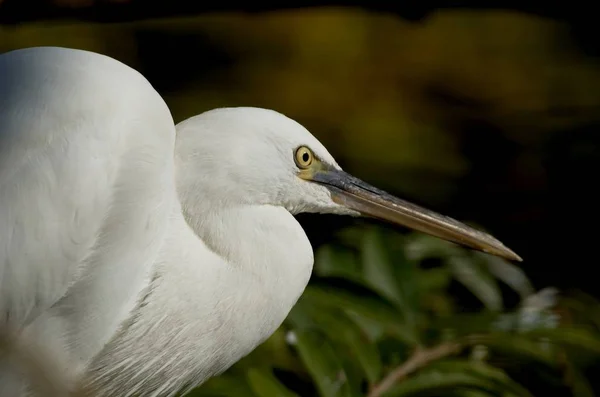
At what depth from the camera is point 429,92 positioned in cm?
368

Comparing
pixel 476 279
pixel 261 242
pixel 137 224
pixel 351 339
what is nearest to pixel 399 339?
pixel 351 339

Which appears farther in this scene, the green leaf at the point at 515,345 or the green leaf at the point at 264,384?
the green leaf at the point at 515,345

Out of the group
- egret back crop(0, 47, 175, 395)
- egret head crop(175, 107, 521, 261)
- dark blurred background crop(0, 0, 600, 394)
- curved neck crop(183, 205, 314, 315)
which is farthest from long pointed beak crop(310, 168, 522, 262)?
dark blurred background crop(0, 0, 600, 394)

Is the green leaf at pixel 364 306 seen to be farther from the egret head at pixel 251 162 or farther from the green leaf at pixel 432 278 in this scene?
the egret head at pixel 251 162

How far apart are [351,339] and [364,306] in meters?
0.19

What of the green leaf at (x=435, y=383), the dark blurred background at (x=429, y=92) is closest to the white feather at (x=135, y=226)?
the green leaf at (x=435, y=383)

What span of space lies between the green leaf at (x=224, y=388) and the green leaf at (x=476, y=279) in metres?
0.75

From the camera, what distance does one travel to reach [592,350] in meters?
2.00

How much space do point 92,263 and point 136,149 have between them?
183 mm

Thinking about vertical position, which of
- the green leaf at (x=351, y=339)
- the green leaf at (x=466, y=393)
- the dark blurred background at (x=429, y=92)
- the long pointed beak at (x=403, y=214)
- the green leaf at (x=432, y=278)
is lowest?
the dark blurred background at (x=429, y=92)

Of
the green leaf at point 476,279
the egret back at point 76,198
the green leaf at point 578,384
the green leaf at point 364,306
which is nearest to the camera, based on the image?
the egret back at point 76,198

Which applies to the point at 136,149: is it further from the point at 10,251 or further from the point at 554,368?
the point at 554,368

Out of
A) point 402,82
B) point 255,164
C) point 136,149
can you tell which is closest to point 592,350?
point 255,164

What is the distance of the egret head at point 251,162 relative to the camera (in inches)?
63.7
